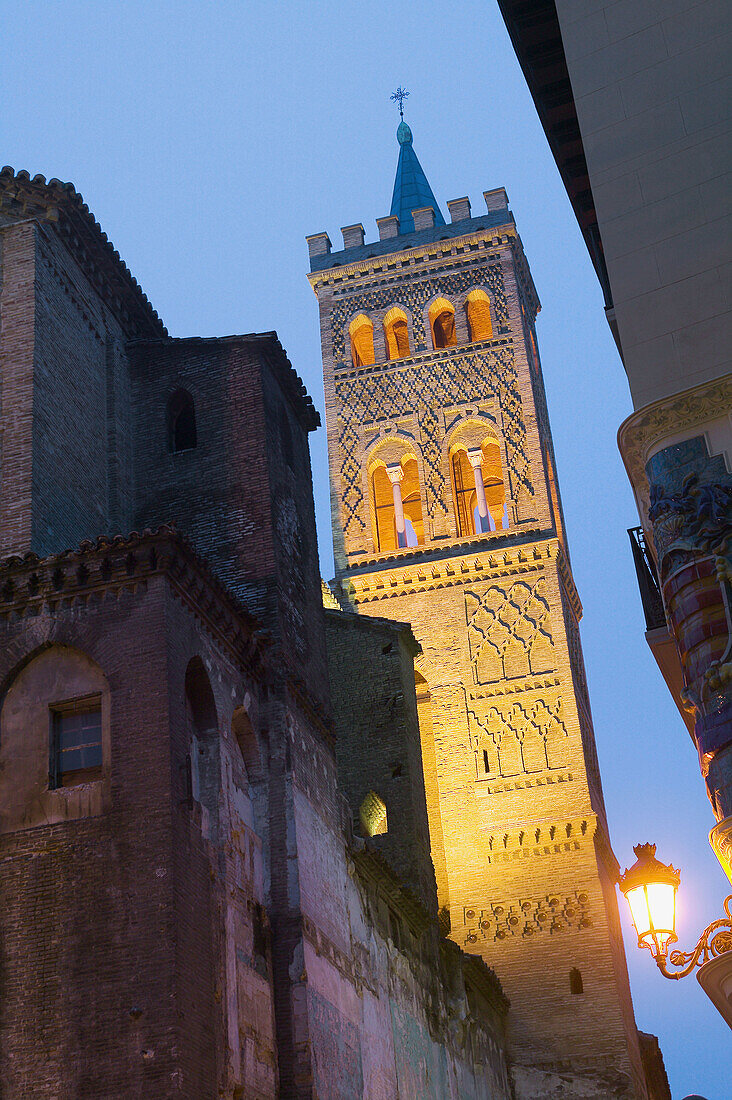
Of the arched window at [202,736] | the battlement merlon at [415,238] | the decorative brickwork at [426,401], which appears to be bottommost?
the arched window at [202,736]

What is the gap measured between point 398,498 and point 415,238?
7.21m

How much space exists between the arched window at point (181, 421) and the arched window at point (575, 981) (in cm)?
1372

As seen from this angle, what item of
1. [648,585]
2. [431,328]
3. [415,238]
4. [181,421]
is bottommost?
[648,585]

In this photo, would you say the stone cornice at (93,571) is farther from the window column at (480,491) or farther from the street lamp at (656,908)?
the window column at (480,491)

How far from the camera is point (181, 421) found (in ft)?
65.7

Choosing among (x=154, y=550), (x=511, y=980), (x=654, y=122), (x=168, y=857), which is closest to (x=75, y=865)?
(x=168, y=857)

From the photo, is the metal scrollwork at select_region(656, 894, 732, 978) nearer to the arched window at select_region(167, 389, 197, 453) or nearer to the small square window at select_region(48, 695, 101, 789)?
the small square window at select_region(48, 695, 101, 789)

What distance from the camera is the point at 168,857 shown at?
13.7 m

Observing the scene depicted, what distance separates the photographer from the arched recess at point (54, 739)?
47.0ft

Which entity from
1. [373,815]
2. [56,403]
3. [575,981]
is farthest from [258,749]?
[575,981]

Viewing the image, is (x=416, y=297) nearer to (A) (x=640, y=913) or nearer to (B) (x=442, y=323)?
(B) (x=442, y=323)

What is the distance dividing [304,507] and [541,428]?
15.7 meters

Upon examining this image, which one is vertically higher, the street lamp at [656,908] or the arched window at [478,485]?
the arched window at [478,485]

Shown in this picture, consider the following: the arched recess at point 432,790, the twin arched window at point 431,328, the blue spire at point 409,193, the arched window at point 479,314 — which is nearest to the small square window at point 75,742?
the arched recess at point 432,790
